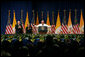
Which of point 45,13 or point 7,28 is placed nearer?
point 7,28

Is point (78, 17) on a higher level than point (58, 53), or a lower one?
higher

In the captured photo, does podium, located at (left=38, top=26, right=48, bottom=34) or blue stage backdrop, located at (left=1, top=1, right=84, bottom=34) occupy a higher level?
blue stage backdrop, located at (left=1, top=1, right=84, bottom=34)

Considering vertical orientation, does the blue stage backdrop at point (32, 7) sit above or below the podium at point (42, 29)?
above

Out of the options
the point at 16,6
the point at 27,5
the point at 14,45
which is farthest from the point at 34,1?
the point at 14,45

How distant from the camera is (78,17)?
1827cm

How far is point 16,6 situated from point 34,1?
231 centimetres

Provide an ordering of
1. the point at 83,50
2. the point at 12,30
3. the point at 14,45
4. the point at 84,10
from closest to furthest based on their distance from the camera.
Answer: the point at 83,50 → the point at 14,45 → the point at 12,30 → the point at 84,10

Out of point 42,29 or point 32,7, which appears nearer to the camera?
point 42,29

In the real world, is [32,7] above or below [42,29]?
above

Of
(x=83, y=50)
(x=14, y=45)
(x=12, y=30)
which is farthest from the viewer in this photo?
(x=12, y=30)

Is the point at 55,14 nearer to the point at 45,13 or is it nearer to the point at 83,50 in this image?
the point at 45,13

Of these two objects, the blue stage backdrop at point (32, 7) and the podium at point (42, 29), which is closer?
the podium at point (42, 29)

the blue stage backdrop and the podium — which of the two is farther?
the blue stage backdrop

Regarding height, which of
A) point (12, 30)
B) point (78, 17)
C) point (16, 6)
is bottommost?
point (12, 30)
